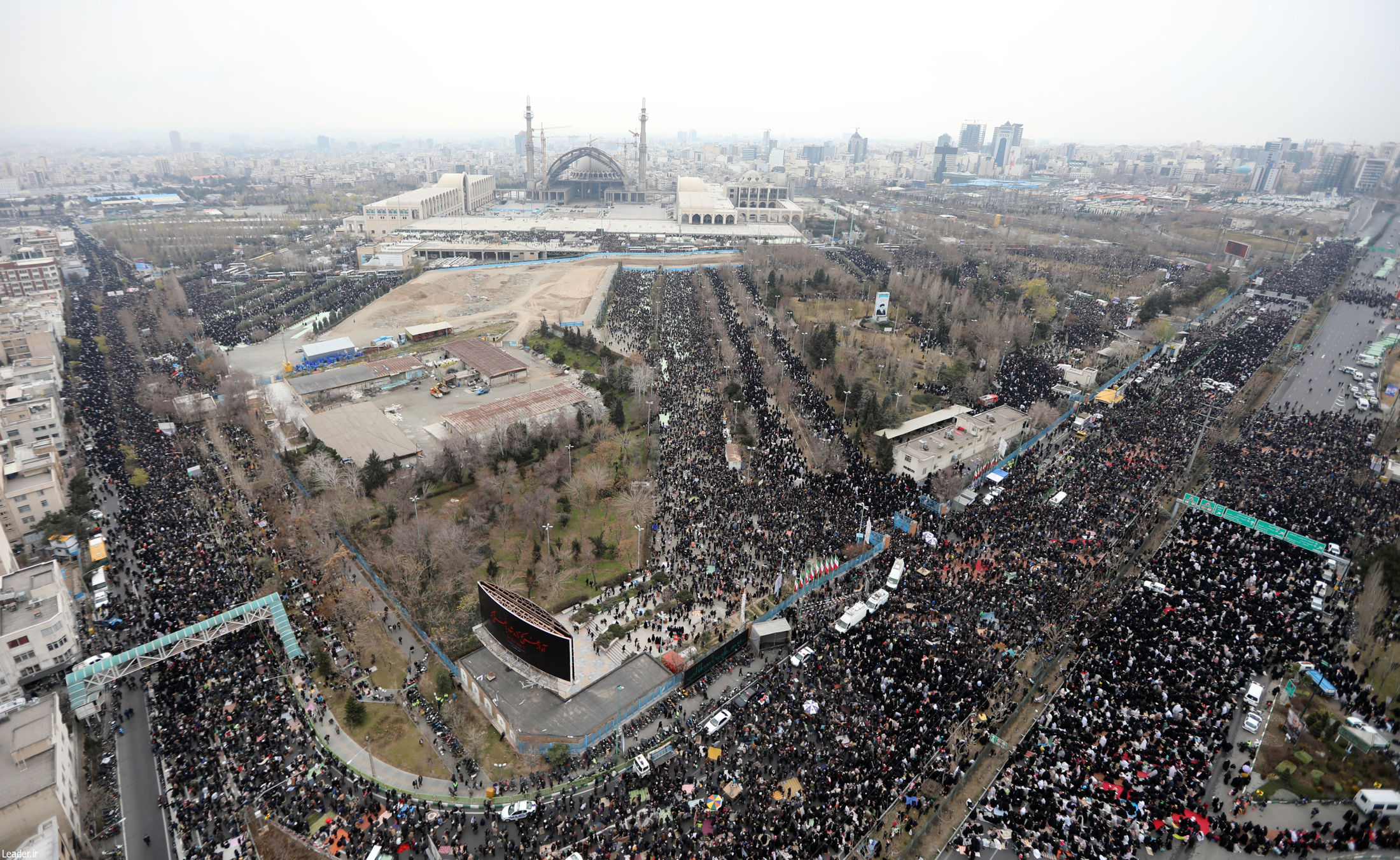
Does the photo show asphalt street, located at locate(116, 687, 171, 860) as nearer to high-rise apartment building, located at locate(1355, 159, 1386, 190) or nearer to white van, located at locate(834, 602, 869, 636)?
A: white van, located at locate(834, 602, 869, 636)

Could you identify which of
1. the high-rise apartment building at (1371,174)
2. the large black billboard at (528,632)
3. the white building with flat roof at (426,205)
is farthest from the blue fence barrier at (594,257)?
the high-rise apartment building at (1371,174)

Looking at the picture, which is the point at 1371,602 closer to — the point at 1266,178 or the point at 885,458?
the point at 885,458

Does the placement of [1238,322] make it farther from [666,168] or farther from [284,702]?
[666,168]

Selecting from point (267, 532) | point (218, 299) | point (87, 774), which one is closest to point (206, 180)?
point (218, 299)

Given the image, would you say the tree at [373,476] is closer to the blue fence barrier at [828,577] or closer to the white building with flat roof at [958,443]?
the blue fence barrier at [828,577]

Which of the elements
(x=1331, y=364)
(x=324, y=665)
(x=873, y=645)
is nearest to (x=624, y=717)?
(x=873, y=645)

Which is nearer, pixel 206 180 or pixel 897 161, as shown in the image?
pixel 206 180
